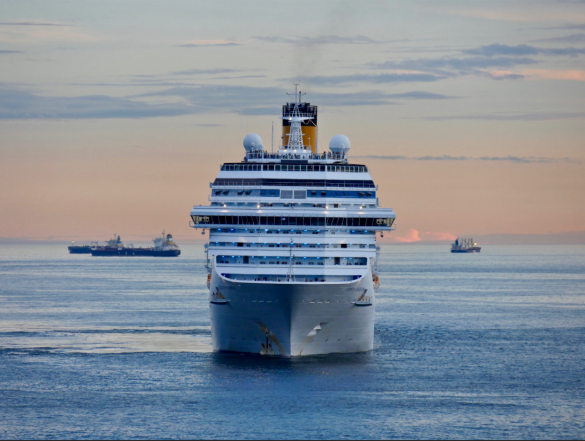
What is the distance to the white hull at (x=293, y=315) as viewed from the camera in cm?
5822

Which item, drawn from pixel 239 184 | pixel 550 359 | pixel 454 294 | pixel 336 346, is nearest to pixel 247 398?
pixel 336 346

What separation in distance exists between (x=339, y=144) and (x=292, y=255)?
13215 millimetres

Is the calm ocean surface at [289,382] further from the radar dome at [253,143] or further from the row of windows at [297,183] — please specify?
the radar dome at [253,143]

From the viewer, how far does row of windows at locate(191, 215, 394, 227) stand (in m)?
61.4

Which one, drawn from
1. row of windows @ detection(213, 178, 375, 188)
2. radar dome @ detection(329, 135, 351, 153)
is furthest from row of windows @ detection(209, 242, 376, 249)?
radar dome @ detection(329, 135, 351, 153)

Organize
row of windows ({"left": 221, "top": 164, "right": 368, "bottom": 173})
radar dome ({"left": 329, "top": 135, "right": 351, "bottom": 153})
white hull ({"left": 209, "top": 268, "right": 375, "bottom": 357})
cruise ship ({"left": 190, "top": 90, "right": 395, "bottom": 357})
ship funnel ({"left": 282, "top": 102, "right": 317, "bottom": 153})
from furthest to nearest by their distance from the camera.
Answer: ship funnel ({"left": 282, "top": 102, "right": 317, "bottom": 153}) < radar dome ({"left": 329, "top": 135, "right": 351, "bottom": 153}) < row of windows ({"left": 221, "top": 164, "right": 368, "bottom": 173}) < cruise ship ({"left": 190, "top": 90, "right": 395, "bottom": 357}) < white hull ({"left": 209, "top": 268, "right": 375, "bottom": 357})

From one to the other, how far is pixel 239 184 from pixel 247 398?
18.1 metres

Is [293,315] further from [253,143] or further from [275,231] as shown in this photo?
[253,143]

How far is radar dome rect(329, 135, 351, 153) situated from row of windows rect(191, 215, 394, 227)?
937cm

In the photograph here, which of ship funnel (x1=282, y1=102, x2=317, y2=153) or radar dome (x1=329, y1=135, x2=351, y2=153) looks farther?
ship funnel (x1=282, y1=102, x2=317, y2=153)

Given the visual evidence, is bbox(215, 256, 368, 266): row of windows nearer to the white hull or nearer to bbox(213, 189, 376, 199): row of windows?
the white hull

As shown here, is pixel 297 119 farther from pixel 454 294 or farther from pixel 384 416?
pixel 454 294

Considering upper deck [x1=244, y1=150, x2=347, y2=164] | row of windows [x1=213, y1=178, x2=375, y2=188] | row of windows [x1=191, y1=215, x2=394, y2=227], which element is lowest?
row of windows [x1=191, y1=215, x2=394, y2=227]

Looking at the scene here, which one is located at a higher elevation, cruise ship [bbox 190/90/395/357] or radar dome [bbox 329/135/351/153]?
radar dome [bbox 329/135/351/153]
